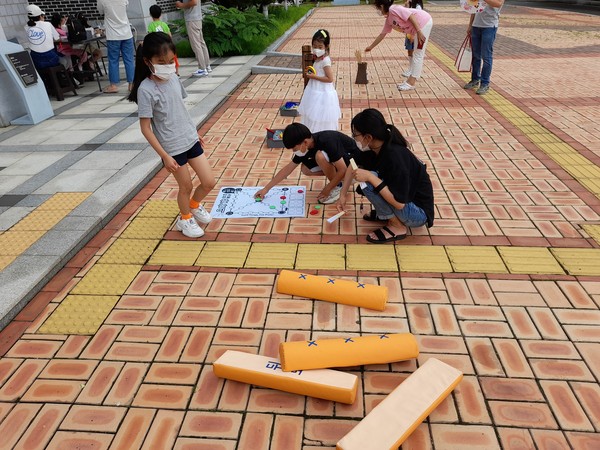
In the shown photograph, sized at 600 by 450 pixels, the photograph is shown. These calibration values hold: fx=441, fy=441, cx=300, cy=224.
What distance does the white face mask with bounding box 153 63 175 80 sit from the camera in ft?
10.2

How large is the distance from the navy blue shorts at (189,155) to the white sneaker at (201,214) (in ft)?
1.79

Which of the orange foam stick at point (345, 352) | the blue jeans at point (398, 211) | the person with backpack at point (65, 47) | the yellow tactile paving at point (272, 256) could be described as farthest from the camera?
the person with backpack at point (65, 47)

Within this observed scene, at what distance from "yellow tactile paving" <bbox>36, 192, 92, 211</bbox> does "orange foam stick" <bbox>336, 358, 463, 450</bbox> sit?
3474mm

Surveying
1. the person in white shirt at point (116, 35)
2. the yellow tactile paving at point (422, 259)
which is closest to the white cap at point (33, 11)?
the person in white shirt at point (116, 35)

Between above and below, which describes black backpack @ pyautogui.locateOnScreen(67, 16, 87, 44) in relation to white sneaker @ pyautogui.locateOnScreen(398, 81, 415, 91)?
above

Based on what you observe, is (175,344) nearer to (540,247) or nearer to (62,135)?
(540,247)

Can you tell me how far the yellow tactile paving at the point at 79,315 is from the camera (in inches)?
115

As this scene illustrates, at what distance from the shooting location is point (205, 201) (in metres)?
4.46

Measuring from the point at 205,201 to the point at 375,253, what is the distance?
6.09 feet

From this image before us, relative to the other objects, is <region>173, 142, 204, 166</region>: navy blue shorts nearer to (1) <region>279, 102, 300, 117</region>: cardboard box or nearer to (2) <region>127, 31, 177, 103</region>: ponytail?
(2) <region>127, 31, 177, 103</region>: ponytail

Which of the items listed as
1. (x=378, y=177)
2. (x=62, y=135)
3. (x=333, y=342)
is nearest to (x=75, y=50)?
(x=62, y=135)

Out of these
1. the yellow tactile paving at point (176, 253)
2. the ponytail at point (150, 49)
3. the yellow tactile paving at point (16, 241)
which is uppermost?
the ponytail at point (150, 49)

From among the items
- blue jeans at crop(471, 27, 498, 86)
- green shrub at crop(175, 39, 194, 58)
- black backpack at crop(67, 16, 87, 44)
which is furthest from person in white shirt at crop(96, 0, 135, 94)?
blue jeans at crop(471, 27, 498, 86)

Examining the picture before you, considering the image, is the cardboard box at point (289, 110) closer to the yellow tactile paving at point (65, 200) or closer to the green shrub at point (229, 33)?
the yellow tactile paving at point (65, 200)
